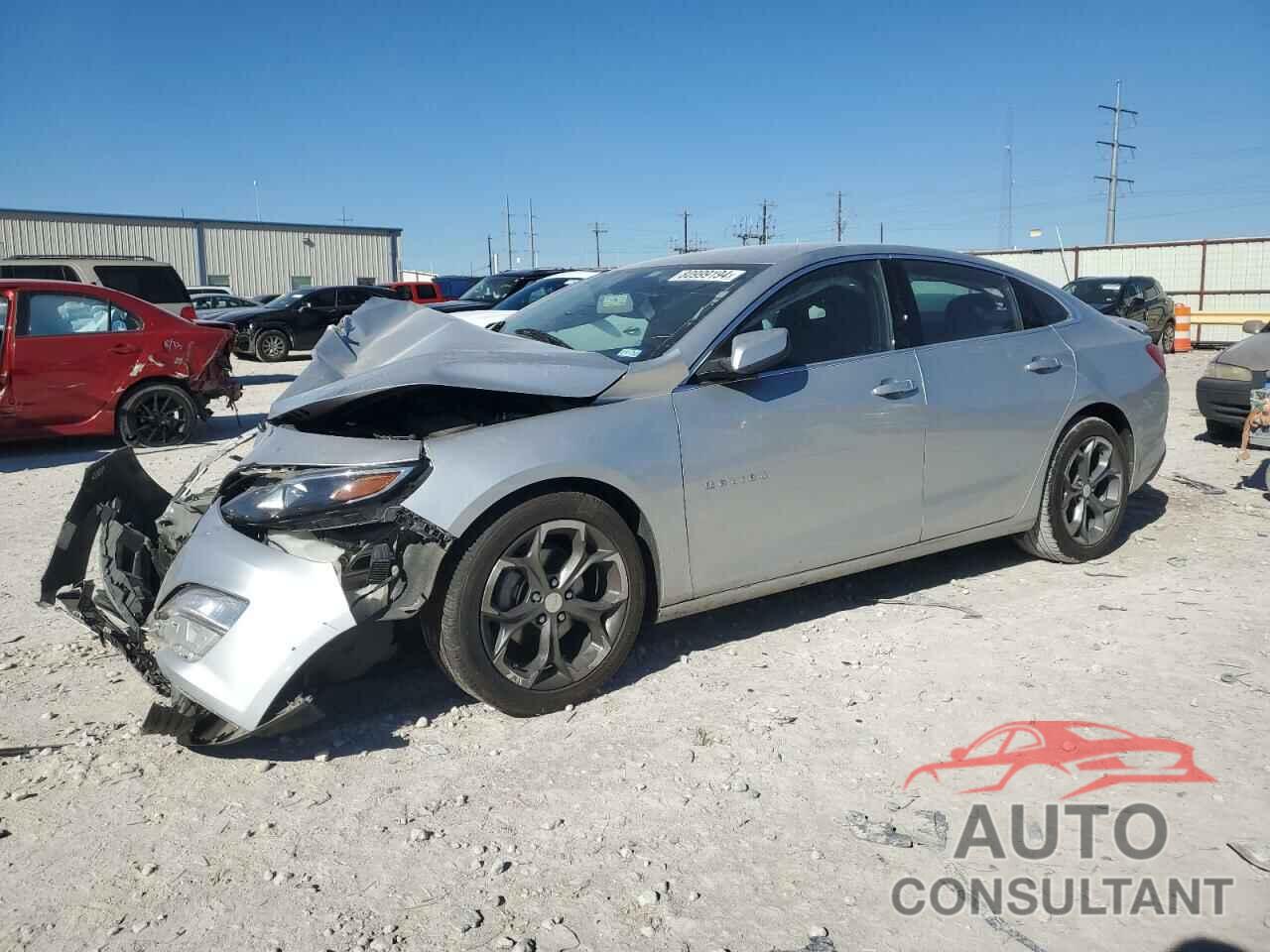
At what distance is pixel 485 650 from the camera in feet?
11.4

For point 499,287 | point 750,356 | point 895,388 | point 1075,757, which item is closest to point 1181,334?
point 499,287

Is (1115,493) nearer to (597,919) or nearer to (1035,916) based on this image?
(1035,916)

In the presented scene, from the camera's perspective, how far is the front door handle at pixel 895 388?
436cm

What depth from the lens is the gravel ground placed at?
256cm

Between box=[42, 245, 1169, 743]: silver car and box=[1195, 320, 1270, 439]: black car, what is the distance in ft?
15.2

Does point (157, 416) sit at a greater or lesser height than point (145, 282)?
lesser

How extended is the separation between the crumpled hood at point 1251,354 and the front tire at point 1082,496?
13.7 feet

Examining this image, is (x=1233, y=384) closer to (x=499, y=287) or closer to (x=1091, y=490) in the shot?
(x=1091, y=490)

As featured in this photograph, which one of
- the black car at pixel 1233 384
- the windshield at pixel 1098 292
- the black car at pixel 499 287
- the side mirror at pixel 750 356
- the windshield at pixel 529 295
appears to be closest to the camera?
the side mirror at pixel 750 356

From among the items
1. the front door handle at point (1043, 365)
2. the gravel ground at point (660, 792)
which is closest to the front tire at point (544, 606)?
the gravel ground at point (660, 792)

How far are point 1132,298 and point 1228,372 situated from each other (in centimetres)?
1215

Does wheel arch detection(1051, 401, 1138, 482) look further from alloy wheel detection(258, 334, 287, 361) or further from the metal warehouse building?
the metal warehouse building

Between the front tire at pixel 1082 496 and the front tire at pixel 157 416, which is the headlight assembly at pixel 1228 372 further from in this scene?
the front tire at pixel 157 416

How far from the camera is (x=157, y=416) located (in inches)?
395
